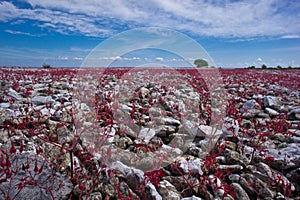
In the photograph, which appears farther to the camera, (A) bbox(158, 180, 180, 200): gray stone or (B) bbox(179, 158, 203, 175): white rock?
(B) bbox(179, 158, 203, 175): white rock

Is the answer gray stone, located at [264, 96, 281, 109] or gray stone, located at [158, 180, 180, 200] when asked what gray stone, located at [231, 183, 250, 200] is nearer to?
gray stone, located at [158, 180, 180, 200]

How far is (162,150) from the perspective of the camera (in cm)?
306

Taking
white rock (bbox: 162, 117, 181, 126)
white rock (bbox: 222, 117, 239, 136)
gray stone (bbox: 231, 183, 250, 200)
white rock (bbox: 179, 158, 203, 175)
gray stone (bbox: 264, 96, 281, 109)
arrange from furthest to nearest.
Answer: gray stone (bbox: 264, 96, 281, 109) < white rock (bbox: 162, 117, 181, 126) < white rock (bbox: 222, 117, 239, 136) < white rock (bbox: 179, 158, 203, 175) < gray stone (bbox: 231, 183, 250, 200)

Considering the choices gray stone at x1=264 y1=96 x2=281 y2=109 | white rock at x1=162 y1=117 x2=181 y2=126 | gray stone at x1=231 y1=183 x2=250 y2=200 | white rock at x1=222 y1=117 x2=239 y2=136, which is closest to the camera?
gray stone at x1=231 y1=183 x2=250 y2=200

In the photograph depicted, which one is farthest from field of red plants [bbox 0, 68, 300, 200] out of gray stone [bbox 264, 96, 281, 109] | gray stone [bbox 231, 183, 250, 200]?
gray stone [bbox 264, 96, 281, 109]

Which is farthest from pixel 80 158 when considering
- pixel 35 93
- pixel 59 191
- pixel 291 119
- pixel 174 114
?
pixel 291 119

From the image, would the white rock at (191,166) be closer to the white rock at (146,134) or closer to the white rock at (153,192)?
the white rock at (153,192)

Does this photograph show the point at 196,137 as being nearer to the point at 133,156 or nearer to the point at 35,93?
the point at 133,156

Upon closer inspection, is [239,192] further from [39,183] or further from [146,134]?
[39,183]

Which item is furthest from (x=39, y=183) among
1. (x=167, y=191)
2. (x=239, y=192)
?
(x=239, y=192)

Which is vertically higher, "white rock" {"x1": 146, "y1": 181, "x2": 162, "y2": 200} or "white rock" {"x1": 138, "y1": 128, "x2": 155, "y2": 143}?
"white rock" {"x1": 138, "y1": 128, "x2": 155, "y2": 143}

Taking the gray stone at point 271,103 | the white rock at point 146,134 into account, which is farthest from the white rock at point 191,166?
the gray stone at point 271,103

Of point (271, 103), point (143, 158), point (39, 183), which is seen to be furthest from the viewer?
point (271, 103)

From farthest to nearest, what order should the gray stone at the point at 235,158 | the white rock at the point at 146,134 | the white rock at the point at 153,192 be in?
the white rock at the point at 146,134 → the gray stone at the point at 235,158 → the white rock at the point at 153,192
